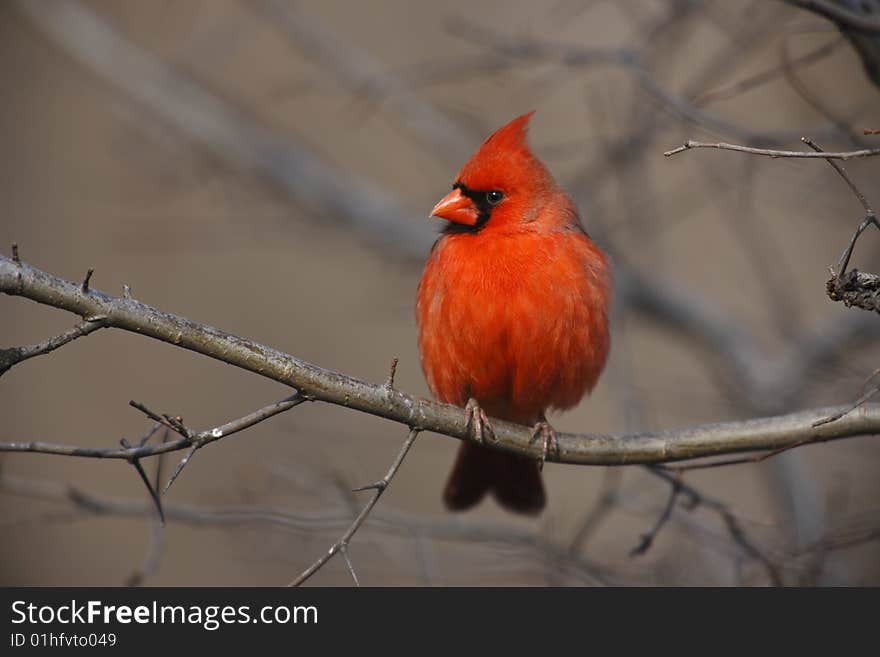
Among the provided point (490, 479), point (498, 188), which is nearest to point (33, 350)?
point (498, 188)

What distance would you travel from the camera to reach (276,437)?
15.2 ft

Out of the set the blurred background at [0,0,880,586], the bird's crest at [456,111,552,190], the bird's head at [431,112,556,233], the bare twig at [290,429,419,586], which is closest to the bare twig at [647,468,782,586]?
the blurred background at [0,0,880,586]

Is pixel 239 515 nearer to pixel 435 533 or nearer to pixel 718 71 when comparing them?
pixel 435 533

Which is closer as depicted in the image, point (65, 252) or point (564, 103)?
point (564, 103)

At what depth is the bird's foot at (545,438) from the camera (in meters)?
3.22

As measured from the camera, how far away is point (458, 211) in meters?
3.74

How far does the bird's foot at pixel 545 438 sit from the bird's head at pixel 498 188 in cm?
76

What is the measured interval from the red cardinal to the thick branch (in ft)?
0.62

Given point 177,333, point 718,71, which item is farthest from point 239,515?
point 718,71

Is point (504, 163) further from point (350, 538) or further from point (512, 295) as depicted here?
point (350, 538)

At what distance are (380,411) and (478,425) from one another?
0.48 meters

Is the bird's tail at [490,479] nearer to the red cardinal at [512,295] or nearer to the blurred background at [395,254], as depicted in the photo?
the blurred background at [395,254]

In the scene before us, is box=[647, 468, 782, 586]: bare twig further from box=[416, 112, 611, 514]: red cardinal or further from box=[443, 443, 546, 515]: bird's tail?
box=[443, 443, 546, 515]: bird's tail

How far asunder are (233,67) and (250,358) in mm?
5597
